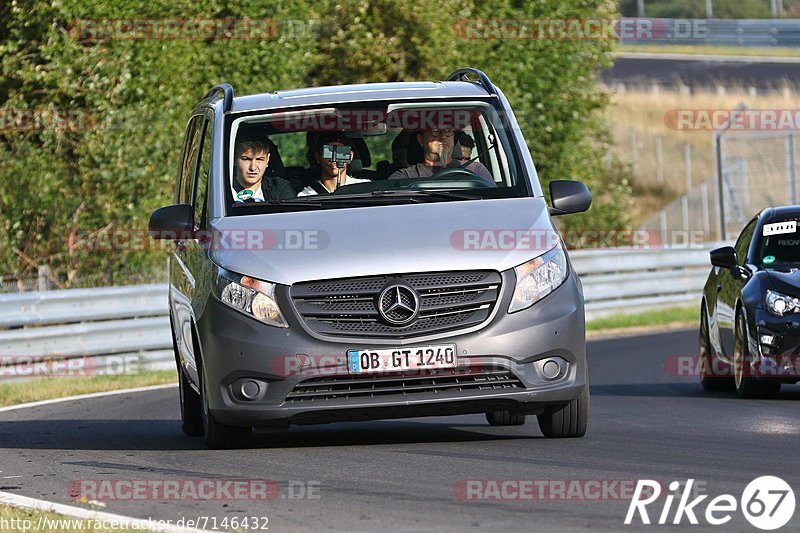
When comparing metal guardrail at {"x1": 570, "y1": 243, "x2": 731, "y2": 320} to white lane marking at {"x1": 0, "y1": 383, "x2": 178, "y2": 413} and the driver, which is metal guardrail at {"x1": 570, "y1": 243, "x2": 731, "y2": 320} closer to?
white lane marking at {"x1": 0, "y1": 383, "x2": 178, "y2": 413}

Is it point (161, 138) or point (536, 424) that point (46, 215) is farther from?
point (536, 424)

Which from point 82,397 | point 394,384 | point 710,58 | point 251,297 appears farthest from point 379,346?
point 710,58

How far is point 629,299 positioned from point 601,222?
7071mm

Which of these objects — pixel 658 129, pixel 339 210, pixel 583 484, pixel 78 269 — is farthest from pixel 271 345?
pixel 658 129

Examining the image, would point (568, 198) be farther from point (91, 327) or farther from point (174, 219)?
point (91, 327)

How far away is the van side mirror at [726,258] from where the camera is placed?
1353 centimetres

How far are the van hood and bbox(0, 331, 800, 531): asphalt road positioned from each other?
99 cm

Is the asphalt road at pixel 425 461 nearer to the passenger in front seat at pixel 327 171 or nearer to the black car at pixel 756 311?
the black car at pixel 756 311

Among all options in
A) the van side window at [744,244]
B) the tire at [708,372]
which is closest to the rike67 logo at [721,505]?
the van side window at [744,244]

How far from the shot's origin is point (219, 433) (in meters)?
9.58

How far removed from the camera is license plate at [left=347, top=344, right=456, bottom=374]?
8.88 metres

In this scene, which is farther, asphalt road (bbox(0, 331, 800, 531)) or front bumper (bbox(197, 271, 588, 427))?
front bumper (bbox(197, 271, 588, 427))

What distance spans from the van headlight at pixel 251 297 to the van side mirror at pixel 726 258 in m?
5.52

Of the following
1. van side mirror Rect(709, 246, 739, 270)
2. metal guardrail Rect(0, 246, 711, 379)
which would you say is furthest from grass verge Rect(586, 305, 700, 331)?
van side mirror Rect(709, 246, 739, 270)
